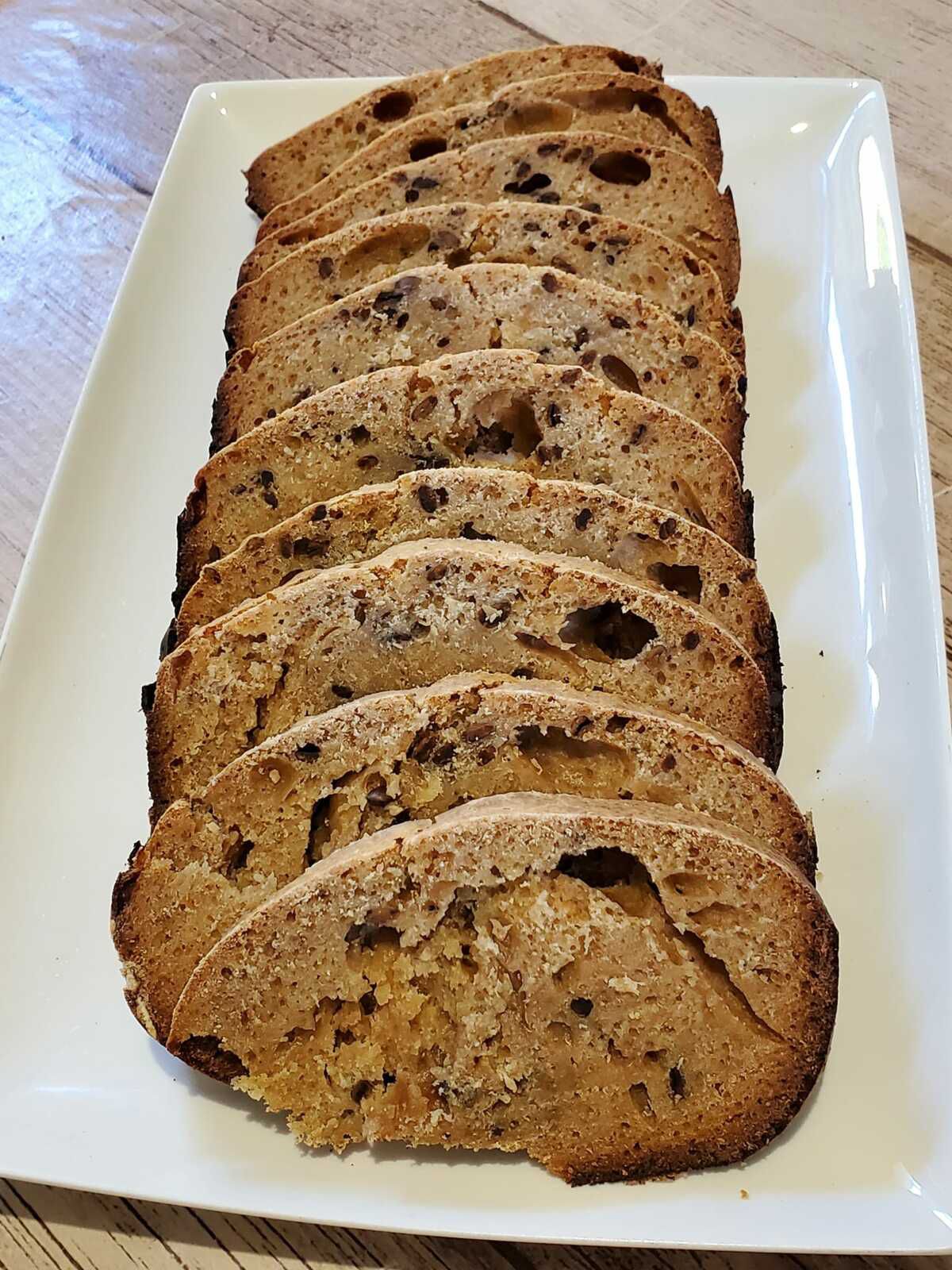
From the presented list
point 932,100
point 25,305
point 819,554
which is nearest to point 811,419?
point 819,554

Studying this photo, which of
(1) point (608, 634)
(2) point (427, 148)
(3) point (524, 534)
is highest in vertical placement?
(2) point (427, 148)

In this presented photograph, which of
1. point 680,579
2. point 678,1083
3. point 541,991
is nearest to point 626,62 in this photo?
point 680,579

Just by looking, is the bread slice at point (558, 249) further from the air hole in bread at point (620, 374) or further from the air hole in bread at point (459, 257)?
the air hole in bread at point (620, 374)

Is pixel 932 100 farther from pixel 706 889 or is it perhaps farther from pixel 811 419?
pixel 706 889

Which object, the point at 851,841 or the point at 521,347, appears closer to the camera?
the point at 851,841

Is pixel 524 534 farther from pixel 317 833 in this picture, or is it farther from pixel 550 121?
pixel 550 121

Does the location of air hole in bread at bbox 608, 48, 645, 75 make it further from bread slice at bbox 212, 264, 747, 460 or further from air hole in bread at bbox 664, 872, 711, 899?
air hole in bread at bbox 664, 872, 711, 899
